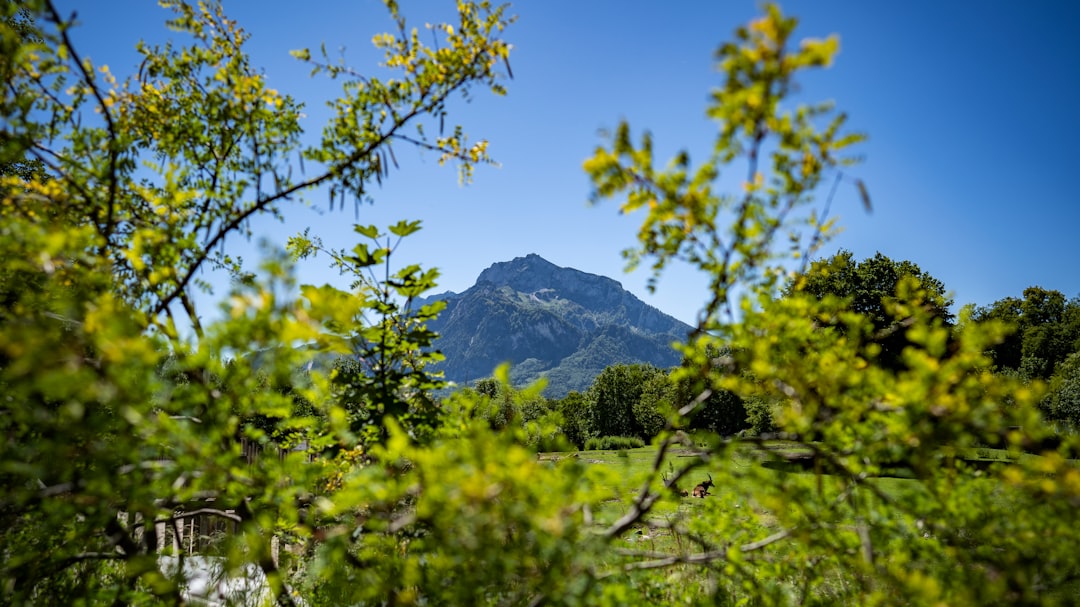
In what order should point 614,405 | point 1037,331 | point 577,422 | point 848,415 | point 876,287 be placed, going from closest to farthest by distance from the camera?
point 848,415 → point 876,287 → point 1037,331 → point 614,405 → point 577,422

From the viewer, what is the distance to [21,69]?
2098 millimetres

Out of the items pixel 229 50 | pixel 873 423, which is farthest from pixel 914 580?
pixel 229 50

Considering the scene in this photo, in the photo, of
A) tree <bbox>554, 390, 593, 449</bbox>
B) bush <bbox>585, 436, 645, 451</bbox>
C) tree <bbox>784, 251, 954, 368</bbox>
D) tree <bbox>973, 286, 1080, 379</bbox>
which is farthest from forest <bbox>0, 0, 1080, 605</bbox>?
tree <bbox>973, 286, 1080, 379</bbox>

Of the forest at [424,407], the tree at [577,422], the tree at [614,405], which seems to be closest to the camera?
the forest at [424,407]

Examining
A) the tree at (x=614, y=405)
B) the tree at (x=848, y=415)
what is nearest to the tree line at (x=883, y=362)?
the tree at (x=614, y=405)

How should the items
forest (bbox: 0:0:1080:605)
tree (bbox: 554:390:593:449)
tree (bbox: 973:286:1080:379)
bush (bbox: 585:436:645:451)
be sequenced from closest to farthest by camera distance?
forest (bbox: 0:0:1080:605)
bush (bbox: 585:436:645:451)
tree (bbox: 973:286:1080:379)
tree (bbox: 554:390:593:449)

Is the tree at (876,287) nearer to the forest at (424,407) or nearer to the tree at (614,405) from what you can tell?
the forest at (424,407)

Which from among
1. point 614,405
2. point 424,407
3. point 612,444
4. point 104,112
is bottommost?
point 612,444

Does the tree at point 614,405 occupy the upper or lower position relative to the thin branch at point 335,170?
lower

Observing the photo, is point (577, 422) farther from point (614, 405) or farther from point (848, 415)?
Answer: point (848, 415)

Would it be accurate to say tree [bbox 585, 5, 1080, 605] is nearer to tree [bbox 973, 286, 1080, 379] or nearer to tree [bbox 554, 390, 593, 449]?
tree [bbox 554, 390, 593, 449]

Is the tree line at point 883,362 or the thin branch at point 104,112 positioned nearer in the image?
the thin branch at point 104,112

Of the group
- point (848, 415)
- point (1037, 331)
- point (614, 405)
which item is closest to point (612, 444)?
point (614, 405)

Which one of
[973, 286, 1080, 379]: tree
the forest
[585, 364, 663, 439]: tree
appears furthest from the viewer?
[585, 364, 663, 439]: tree
